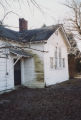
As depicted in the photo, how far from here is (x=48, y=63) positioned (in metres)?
14.8

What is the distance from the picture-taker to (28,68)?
14.4 m

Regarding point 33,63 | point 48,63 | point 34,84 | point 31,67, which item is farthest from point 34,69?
point 48,63

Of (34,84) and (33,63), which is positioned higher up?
(33,63)

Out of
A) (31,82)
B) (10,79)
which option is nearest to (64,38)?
(31,82)

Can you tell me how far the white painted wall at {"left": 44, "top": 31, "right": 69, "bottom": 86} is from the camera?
568 inches

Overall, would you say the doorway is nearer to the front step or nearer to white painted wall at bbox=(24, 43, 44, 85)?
white painted wall at bbox=(24, 43, 44, 85)

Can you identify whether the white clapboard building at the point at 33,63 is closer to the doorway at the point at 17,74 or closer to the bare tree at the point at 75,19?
the doorway at the point at 17,74

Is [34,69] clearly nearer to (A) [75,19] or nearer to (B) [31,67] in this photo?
(B) [31,67]

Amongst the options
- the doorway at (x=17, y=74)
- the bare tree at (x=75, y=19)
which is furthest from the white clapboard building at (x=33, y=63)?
the bare tree at (x=75, y=19)

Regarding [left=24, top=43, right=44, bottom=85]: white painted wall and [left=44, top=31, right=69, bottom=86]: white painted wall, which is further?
[left=44, top=31, right=69, bottom=86]: white painted wall

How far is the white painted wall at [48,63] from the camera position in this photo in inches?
568

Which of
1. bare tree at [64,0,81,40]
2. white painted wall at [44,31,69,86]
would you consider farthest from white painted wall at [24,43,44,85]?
bare tree at [64,0,81,40]

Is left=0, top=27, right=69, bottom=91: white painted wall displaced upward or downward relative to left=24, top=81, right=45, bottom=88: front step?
upward

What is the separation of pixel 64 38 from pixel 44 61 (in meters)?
5.67
